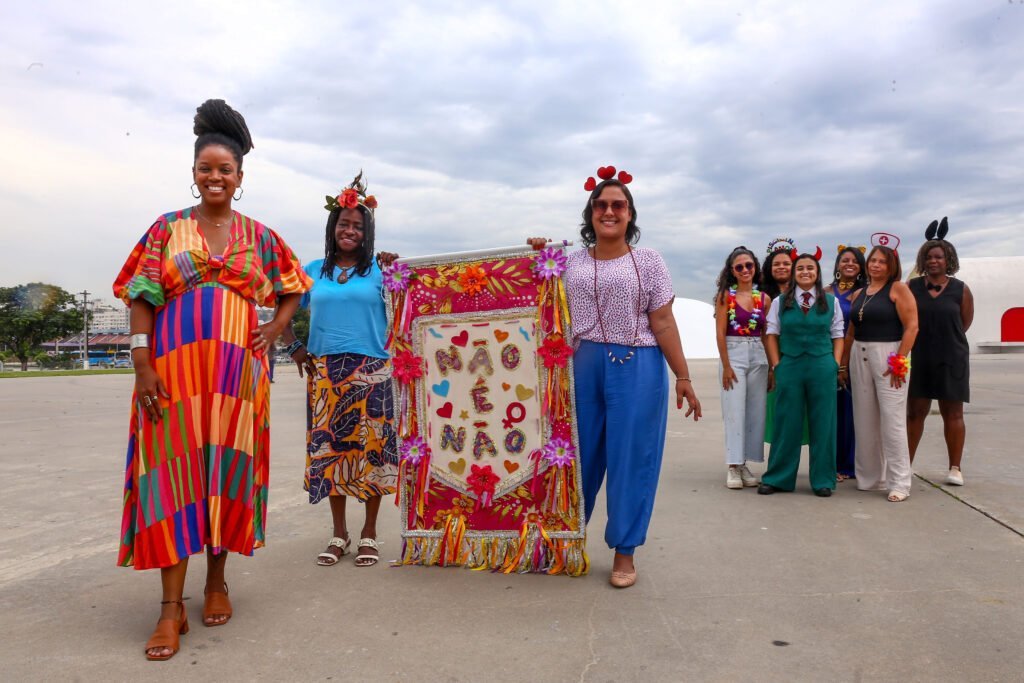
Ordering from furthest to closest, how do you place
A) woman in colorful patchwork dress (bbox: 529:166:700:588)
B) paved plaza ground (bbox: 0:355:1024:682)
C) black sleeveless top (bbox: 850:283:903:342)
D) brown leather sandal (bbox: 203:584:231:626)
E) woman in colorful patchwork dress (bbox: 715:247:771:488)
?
1. woman in colorful patchwork dress (bbox: 715:247:771:488)
2. black sleeveless top (bbox: 850:283:903:342)
3. woman in colorful patchwork dress (bbox: 529:166:700:588)
4. brown leather sandal (bbox: 203:584:231:626)
5. paved plaza ground (bbox: 0:355:1024:682)

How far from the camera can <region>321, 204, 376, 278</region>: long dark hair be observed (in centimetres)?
404

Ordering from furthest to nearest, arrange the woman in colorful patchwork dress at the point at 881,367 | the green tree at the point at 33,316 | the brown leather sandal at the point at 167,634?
the green tree at the point at 33,316 < the woman in colorful patchwork dress at the point at 881,367 < the brown leather sandal at the point at 167,634

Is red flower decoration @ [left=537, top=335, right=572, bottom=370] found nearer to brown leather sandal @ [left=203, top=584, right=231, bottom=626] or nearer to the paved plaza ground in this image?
the paved plaza ground

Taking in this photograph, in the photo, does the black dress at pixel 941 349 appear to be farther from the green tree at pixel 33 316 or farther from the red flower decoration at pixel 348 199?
the green tree at pixel 33 316

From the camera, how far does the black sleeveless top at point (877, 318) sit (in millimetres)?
5637

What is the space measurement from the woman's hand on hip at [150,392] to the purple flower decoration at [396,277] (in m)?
1.36

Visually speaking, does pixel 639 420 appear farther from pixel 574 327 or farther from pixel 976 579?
pixel 976 579

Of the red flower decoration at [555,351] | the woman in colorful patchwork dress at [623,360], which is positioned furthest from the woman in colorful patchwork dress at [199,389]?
the woman in colorful patchwork dress at [623,360]

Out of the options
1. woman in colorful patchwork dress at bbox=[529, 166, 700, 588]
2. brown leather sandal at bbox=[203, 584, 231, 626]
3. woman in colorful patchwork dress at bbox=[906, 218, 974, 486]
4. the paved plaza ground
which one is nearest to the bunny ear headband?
woman in colorful patchwork dress at bbox=[906, 218, 974, 486]

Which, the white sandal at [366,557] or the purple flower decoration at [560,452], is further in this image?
the white sandal at [366,557]

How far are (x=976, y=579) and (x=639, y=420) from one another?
1.70m

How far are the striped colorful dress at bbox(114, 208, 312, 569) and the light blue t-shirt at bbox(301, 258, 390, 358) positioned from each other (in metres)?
0.75

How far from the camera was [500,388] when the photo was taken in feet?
12.8

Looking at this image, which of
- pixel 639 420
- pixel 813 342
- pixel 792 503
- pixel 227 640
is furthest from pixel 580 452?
pixel 813 342
